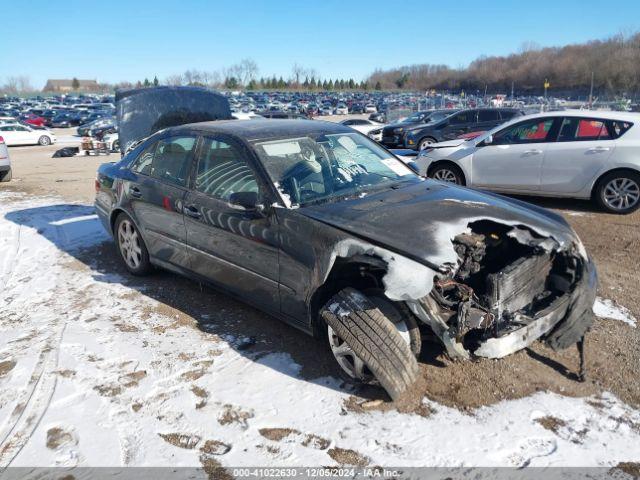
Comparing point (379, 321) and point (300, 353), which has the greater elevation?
point (379, 321)

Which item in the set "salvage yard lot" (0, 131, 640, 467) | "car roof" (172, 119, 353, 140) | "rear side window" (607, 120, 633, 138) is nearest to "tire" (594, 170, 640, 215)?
"rear side window" (607, 120, 633, 138)

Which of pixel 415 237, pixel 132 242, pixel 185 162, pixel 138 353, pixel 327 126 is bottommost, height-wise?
pixel 138 353

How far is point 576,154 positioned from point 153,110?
256 inches

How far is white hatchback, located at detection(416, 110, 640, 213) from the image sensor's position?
7.22 metres

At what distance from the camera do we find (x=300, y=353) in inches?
147

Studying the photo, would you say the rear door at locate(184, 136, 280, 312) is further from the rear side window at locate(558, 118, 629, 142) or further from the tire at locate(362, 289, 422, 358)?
the rear side window at locate(558, 118, 629, 142)

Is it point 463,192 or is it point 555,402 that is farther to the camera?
point 463,192

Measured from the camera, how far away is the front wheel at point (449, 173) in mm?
8688

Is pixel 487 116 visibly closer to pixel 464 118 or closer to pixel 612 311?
pixel 464 118

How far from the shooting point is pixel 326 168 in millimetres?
4027

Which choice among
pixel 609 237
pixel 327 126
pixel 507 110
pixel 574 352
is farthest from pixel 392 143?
pixel 574 352

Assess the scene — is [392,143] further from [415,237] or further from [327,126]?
[415,237]

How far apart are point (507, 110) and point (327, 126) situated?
12995mm

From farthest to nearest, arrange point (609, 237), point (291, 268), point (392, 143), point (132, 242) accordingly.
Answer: point (392, 143)
point (609, 237)
point (132, 242)
point (291, 268)
